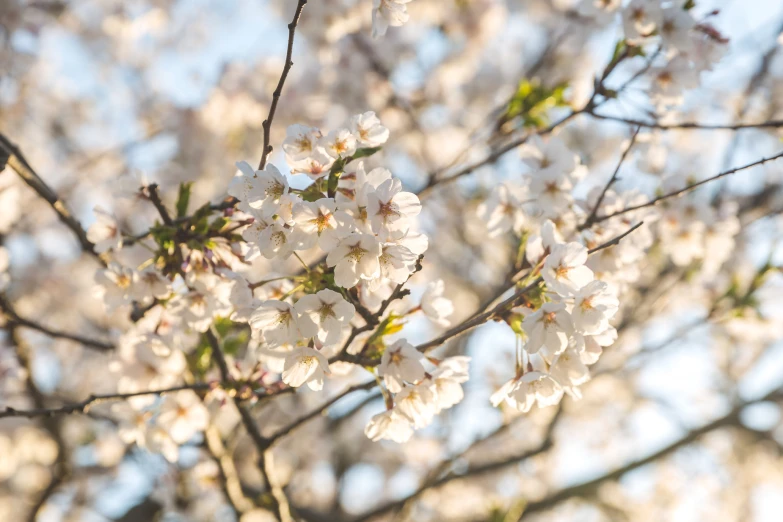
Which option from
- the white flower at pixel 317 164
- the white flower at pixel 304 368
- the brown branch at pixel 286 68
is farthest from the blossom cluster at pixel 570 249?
the brown branch at pixel 286 68

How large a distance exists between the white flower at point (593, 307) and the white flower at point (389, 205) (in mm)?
416

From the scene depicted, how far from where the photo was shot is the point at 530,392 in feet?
4.68

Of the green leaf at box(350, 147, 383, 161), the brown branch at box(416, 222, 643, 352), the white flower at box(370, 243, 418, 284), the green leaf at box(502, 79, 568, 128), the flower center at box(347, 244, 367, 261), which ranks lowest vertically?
the brown branch at box(416, 222, 643, 352)

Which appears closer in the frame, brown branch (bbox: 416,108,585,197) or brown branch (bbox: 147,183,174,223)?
brown branch (bbox: 147,183,174,223)

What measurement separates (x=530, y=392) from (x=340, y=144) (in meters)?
0.75

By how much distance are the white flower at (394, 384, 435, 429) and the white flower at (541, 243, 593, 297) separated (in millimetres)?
391

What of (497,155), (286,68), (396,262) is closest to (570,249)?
(396,262)

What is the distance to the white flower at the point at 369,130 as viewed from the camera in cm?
140

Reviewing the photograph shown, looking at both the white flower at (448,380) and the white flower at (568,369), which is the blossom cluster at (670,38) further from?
the white flower at (448,380)

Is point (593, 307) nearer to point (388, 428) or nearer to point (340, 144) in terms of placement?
point (388, 428)

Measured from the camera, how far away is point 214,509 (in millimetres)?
4328

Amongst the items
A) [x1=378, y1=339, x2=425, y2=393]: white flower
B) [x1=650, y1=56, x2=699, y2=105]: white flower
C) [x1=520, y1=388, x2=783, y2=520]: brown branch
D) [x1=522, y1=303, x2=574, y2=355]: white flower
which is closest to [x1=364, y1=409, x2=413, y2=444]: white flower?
[x1=378, y1=339, x2=425, y2=393]: white flower

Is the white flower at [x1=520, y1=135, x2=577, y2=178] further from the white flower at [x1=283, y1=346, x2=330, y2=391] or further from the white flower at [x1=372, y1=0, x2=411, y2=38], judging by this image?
A: the white flower at [x1=283, y1=346, x2=330, y2=391]

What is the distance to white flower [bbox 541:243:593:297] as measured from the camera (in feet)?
4.38
